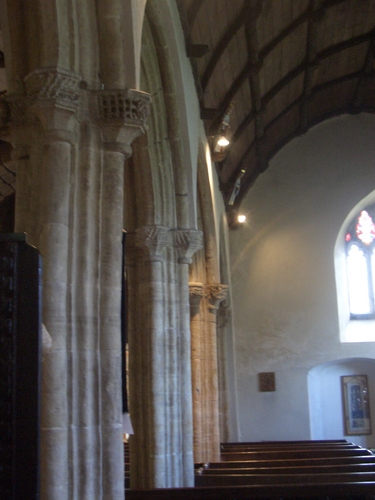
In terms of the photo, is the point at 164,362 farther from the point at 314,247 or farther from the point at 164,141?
the point at 314,247

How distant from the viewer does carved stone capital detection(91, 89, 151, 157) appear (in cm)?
409

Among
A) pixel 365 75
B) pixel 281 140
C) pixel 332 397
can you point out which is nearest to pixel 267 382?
pixel 332 397

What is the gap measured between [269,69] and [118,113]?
7699mm

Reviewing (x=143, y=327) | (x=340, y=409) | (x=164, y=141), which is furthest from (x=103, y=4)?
(x=340, y=409)

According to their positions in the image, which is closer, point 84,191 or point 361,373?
point 84,191

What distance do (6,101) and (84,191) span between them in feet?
2.33

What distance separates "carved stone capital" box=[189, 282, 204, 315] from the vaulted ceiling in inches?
87.9

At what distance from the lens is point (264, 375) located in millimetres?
14523

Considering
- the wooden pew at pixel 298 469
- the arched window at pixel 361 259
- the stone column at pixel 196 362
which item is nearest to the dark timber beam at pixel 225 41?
the stone column at pixel 196 362

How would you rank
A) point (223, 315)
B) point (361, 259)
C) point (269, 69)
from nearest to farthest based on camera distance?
point (269, 69) → point (223, 315) → point (361, 259)

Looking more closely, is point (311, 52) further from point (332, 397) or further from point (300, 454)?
point (332, 397)

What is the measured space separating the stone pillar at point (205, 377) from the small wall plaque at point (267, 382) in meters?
4.39

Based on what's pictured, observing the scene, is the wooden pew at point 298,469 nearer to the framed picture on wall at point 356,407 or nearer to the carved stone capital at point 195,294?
the carved stone capital at point 195,294

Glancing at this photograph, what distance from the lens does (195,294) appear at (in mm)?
9672
